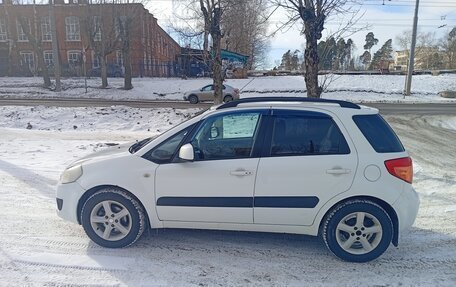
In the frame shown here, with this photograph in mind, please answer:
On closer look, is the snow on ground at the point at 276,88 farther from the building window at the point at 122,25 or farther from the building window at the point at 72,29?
the building window at the point at 72,29

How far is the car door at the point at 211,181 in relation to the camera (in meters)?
3.31

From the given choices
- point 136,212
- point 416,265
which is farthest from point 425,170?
point 136,212

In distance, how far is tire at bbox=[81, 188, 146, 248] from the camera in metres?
3.49

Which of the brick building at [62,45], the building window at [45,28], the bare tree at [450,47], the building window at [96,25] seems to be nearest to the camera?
the building window at [96,25]

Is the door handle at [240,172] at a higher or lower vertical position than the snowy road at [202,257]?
higher

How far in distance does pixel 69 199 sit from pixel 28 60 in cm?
4784

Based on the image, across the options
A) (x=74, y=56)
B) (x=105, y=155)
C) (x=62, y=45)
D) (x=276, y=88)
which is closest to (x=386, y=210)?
(x=105, y=155)

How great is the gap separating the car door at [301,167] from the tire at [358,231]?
216 millimetres

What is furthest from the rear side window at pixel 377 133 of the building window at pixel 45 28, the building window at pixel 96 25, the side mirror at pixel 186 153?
the building window at pixel 45 28

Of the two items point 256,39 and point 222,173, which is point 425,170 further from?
point 256,39

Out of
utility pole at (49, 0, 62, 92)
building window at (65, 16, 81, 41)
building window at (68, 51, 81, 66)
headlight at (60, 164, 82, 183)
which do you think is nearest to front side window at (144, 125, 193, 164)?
headlight at (60, 164, 82, 183)

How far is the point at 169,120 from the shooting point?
41.8 feet

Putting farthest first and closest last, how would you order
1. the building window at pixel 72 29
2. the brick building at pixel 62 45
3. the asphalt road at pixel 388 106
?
the building window at pixel 72 29 → the brick building at pixel 62 45 → the asphalt road at pixel 388 106

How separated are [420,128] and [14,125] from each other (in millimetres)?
15623
